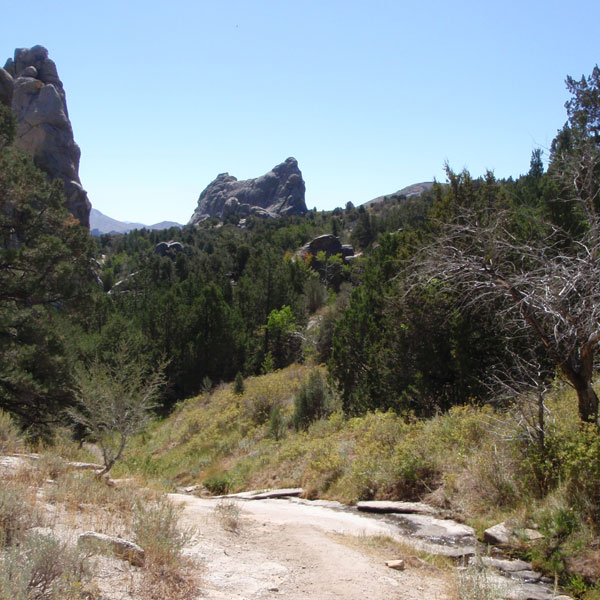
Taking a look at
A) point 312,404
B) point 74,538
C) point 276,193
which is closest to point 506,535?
point 74,538

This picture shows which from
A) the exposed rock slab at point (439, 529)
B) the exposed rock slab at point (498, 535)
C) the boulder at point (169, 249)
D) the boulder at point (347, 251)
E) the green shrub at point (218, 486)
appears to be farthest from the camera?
the boulder at point (169, 249)

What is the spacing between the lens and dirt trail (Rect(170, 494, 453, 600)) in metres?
4.12

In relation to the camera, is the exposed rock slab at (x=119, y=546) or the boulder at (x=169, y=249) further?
the boulder at (x=169, y=249)

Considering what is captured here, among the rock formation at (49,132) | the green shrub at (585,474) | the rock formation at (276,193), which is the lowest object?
the green shrub at (585,474)

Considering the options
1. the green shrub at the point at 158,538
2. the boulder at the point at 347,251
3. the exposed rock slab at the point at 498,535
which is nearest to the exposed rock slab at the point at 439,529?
the exposed rock slab at the point at 498,535

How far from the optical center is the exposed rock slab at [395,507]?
7627 mm

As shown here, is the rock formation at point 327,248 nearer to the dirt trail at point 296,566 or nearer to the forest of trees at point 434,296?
the forest of trees at point 434,296

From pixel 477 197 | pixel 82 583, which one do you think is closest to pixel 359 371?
pixel 477 197

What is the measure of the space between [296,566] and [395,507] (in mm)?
3710

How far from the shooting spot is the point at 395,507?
7.95 m

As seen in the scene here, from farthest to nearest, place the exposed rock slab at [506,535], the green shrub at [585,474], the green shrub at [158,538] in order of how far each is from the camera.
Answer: the exposed rock slab at [506,535] → the green shrub at [585,474] → the green shrub at [158,538]

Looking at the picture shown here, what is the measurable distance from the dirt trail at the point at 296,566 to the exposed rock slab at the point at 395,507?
128cm

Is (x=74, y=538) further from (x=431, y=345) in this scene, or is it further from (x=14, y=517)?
(x=431, y=345)

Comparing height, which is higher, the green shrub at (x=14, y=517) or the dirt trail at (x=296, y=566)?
the green shrub at (x=14, y=517)
